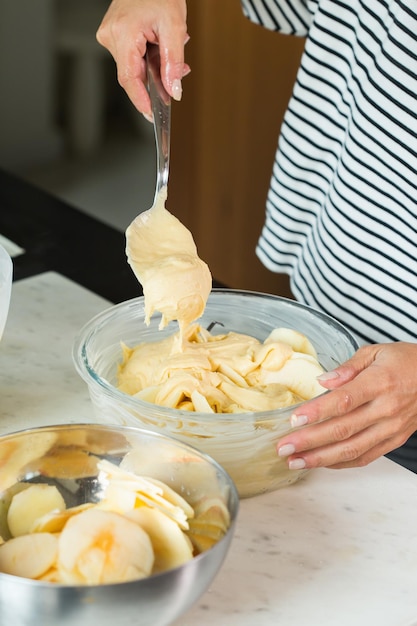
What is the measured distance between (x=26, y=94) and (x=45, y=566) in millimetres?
2431

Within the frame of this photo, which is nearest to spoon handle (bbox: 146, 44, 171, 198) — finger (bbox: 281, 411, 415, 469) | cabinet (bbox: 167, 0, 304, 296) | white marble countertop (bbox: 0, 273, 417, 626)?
white marble countertop (bbox: 0, 273, 417, 626)

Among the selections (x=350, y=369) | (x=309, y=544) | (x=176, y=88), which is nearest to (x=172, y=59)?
(x=176, y=88)

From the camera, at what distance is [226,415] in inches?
35.2

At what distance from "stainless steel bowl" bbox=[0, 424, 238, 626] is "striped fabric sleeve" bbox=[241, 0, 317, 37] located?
1022 millimetres

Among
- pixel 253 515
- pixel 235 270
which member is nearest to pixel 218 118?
pixel 235 270

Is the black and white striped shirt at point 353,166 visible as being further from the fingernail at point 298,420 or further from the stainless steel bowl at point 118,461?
the stainless steel bowl at point 118,461

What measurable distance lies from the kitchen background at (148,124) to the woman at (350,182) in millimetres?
1170

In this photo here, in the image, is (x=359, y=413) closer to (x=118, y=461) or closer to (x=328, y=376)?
(x=328, y=376)

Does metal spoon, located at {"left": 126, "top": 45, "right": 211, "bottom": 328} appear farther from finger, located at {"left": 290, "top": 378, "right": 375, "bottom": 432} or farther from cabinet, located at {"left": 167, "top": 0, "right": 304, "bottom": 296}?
cabinet, located at {"left": 167, "top": 0, "right": 304, "bottom": 296}

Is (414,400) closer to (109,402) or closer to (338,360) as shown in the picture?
(338,360)

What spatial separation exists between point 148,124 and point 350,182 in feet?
5.24

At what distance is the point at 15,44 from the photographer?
9.31 feet

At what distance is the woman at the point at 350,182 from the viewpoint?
994 millimetres

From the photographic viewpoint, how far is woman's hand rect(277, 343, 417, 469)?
93cm
